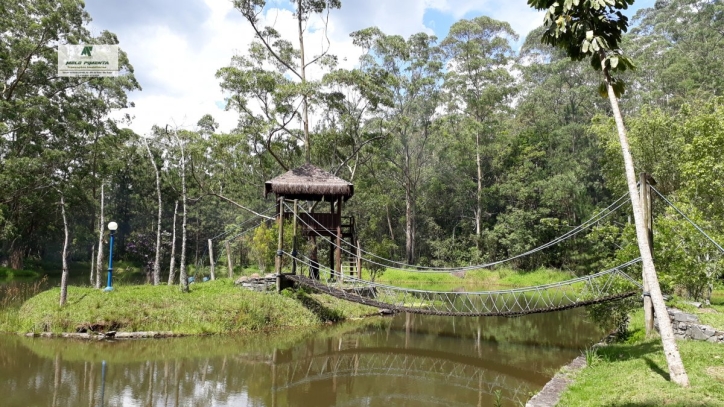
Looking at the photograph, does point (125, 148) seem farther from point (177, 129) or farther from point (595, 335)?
point (595, 335)

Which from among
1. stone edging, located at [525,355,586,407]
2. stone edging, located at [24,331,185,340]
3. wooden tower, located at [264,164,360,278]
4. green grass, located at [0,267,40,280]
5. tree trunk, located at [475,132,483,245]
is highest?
tree trunk, located at [475,132,483,245]

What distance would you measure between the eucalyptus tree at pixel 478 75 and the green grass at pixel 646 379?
2156 centimetres

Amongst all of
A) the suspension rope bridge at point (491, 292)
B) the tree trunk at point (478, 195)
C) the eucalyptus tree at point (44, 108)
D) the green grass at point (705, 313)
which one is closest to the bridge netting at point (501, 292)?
the suspension rope bridge at point (491, 292)

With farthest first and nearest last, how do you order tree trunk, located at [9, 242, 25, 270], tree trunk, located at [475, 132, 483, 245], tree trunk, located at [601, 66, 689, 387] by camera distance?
tree trunk, located at [475, 132, 483, 245] < tree trunk, located at [9, 242, 25, 270] < tree trunk, located at [601, 66, 689, 387]

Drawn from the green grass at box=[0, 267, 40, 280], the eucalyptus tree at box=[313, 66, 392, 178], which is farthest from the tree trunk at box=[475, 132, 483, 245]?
the green grass at box=[0, 267, 40, 280]

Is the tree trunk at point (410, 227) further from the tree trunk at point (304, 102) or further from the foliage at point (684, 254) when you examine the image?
the foliage at point (684, 254)

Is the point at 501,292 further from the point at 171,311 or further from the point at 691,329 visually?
the point at 171,311

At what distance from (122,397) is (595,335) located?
11225mm

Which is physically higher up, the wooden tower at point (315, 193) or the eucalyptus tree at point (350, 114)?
the eucalyptus tree at point (350, 114)

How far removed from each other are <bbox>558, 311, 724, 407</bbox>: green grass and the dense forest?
377 cm

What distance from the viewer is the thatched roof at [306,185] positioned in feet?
48.1

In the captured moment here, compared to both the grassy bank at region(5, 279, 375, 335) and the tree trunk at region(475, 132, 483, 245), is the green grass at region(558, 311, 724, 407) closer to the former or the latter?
the grassy bank at region(5, 279, 375, 335)

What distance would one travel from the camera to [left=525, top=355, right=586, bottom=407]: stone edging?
18.9 ft

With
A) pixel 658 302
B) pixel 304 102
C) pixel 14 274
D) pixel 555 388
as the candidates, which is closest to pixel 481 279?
pixel 304 102
